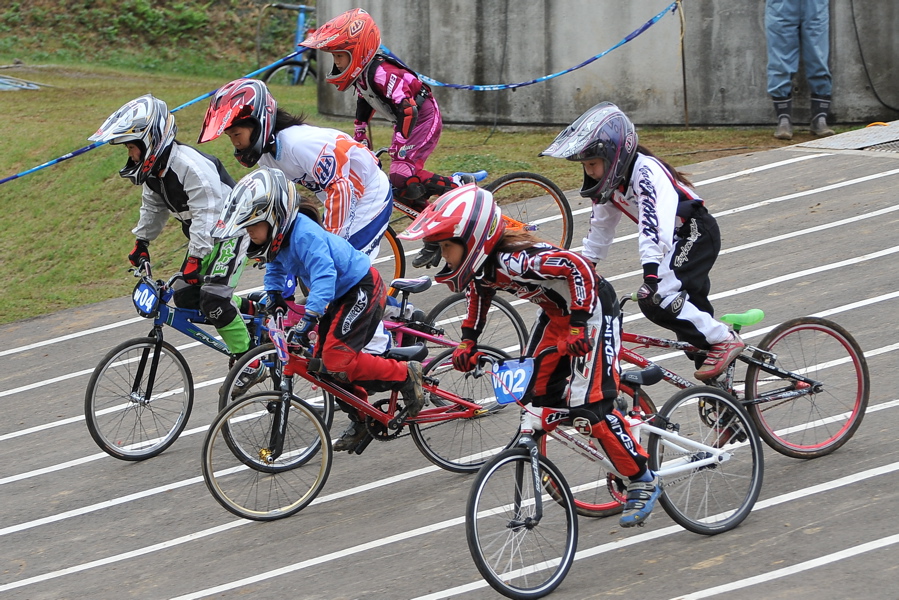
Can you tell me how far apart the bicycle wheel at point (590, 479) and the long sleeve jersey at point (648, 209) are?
2.78 ft

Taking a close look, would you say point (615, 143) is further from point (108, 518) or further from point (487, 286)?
point (108, 518)

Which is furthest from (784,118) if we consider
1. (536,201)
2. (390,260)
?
(390,260)

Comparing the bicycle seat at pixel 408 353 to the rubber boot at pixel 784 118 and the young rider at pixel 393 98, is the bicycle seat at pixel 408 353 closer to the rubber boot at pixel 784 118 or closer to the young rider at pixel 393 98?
the young rider at pixel 393 98

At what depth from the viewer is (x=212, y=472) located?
6309 mm

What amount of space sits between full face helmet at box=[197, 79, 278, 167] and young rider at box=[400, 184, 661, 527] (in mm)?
2491

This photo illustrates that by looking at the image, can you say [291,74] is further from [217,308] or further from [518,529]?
[518,529]

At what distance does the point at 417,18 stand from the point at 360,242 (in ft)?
28.9

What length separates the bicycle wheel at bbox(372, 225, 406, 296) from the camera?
9.63 m

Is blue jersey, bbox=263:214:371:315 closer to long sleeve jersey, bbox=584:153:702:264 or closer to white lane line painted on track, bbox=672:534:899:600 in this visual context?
long sleeve jersey, bbox=584:153:702:264

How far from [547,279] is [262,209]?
1935 mm

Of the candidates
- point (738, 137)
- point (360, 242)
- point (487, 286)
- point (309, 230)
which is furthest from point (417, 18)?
point (487, 286)

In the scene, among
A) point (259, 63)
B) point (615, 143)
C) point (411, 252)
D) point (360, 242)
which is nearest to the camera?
point (615, 143)

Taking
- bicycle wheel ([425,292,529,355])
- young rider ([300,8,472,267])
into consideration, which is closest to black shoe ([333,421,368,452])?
bicycle wheel ([425,292,529,355])

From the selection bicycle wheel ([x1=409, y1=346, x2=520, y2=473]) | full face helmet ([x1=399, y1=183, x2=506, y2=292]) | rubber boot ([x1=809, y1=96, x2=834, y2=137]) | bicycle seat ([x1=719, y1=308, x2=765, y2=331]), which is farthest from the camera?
rubber boot ([x1=809, y1=96, x2=834, y2=137])
